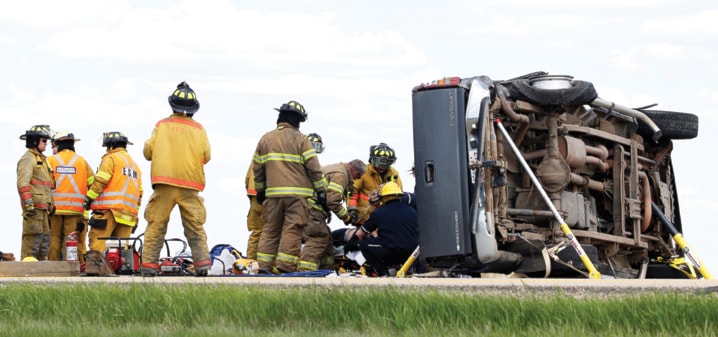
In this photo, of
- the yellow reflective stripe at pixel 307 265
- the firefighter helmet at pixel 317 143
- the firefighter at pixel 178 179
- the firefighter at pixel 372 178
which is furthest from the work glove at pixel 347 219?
the firefighter helmet at pixel 317 143

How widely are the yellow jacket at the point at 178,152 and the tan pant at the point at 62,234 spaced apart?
3824 mm

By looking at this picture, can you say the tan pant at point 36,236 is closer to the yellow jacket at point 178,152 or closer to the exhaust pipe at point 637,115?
the yellow jacket at point 178,152

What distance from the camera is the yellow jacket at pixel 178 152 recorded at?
44.3ft

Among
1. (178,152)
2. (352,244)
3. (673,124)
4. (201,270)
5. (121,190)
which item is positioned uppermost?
(673,124)

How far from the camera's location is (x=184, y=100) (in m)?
13.7

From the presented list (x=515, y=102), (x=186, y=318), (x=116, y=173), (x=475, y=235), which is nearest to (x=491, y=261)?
(x=475, y=235)

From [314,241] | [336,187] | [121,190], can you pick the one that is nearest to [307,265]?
[314,241]

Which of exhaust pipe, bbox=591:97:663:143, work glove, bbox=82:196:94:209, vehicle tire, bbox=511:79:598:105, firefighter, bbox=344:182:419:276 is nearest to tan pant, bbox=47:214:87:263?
work glove, bbox=82:196:94:209

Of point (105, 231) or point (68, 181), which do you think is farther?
point (68, 181)

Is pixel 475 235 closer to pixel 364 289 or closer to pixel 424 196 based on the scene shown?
pixel 424 196

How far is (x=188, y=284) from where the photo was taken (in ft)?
30.7

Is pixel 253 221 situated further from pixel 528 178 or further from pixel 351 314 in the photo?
pixel 351 314

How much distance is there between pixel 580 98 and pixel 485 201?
1.56m

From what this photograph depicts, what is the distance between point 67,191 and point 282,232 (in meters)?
4.38
